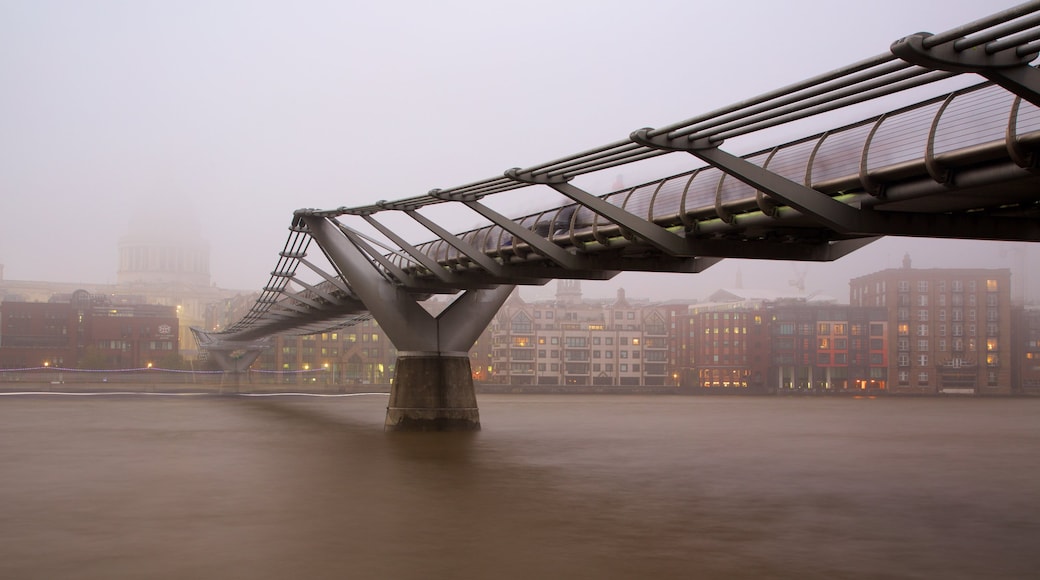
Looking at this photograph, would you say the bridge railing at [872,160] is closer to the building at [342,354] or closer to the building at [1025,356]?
the building at [342,354]

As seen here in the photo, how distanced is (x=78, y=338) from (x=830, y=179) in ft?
474

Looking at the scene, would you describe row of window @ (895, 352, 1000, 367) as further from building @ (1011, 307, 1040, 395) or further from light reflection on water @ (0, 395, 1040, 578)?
light reflection on water @ (0, 395, 1040, 578)

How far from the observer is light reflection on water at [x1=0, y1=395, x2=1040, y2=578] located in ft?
46.8

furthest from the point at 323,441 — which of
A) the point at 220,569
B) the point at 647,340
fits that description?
the point at 647,340

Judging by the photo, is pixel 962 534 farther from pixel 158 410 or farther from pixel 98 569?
pixel 158 410

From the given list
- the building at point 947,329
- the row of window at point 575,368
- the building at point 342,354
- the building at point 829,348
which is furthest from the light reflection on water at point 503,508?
the building at point 947,329

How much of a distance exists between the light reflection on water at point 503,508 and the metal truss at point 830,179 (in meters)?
5.15

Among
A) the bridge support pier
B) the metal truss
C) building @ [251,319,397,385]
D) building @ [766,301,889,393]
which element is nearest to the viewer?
the metal truss

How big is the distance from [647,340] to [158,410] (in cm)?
11115

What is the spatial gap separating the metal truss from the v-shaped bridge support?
7539mm

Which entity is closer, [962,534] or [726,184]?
[962,534]

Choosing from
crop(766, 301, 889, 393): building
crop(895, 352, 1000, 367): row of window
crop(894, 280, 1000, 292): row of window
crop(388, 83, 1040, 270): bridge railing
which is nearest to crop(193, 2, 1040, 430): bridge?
crop(388, 83, 1040, 270): bridge railing

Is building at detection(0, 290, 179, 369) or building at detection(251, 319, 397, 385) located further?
building at detection(251, 319, 397, 385)

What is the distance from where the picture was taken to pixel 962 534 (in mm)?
17031
